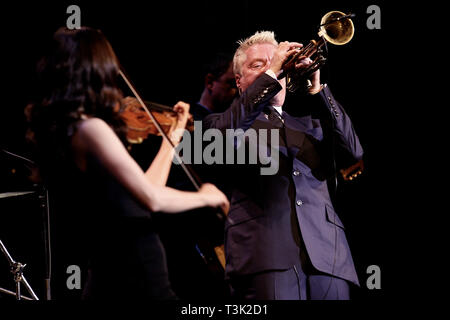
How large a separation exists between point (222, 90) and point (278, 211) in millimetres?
1218

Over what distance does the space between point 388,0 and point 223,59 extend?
43.1 inches

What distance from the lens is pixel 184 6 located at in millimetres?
3363

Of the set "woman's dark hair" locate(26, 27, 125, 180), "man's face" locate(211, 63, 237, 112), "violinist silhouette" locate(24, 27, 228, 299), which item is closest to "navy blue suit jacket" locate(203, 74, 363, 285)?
"violinist silhouette" locate(24, 27, 228, 299)

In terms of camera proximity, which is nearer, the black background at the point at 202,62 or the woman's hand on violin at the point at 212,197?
the woman's hand on violin at the point at 212,197

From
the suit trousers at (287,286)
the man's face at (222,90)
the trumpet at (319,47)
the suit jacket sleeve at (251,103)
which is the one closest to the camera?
the suit trousers at (287,286)

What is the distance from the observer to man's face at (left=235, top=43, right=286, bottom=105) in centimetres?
246

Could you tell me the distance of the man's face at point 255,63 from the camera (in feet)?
8.05

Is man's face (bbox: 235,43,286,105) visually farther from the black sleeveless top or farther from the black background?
the black sleeveless top

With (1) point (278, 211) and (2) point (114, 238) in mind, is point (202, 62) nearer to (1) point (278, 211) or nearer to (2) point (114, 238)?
(1) point (278, 211)

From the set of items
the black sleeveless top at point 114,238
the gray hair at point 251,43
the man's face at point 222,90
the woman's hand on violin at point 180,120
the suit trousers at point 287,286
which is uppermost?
the gray hair at point 251,43

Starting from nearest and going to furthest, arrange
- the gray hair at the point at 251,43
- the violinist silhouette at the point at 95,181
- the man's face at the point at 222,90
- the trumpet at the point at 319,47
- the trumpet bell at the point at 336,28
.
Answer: the violinist silhouette at the point at 95,181 < the trumpet at the point at 319,47 < the trumpet bell at the point at 336,28 < the gray hair at the point at 251,43 < the man's face at the point at 222,90

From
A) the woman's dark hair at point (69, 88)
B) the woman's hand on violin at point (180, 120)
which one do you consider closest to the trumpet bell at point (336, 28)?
the woman's hand on violin at point (180, 120)

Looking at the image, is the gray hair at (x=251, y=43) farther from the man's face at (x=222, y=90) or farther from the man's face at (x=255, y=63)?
the man's face at (x=222, y=90)

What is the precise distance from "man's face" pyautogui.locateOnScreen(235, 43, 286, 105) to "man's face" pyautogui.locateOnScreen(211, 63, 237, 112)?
0.51m
